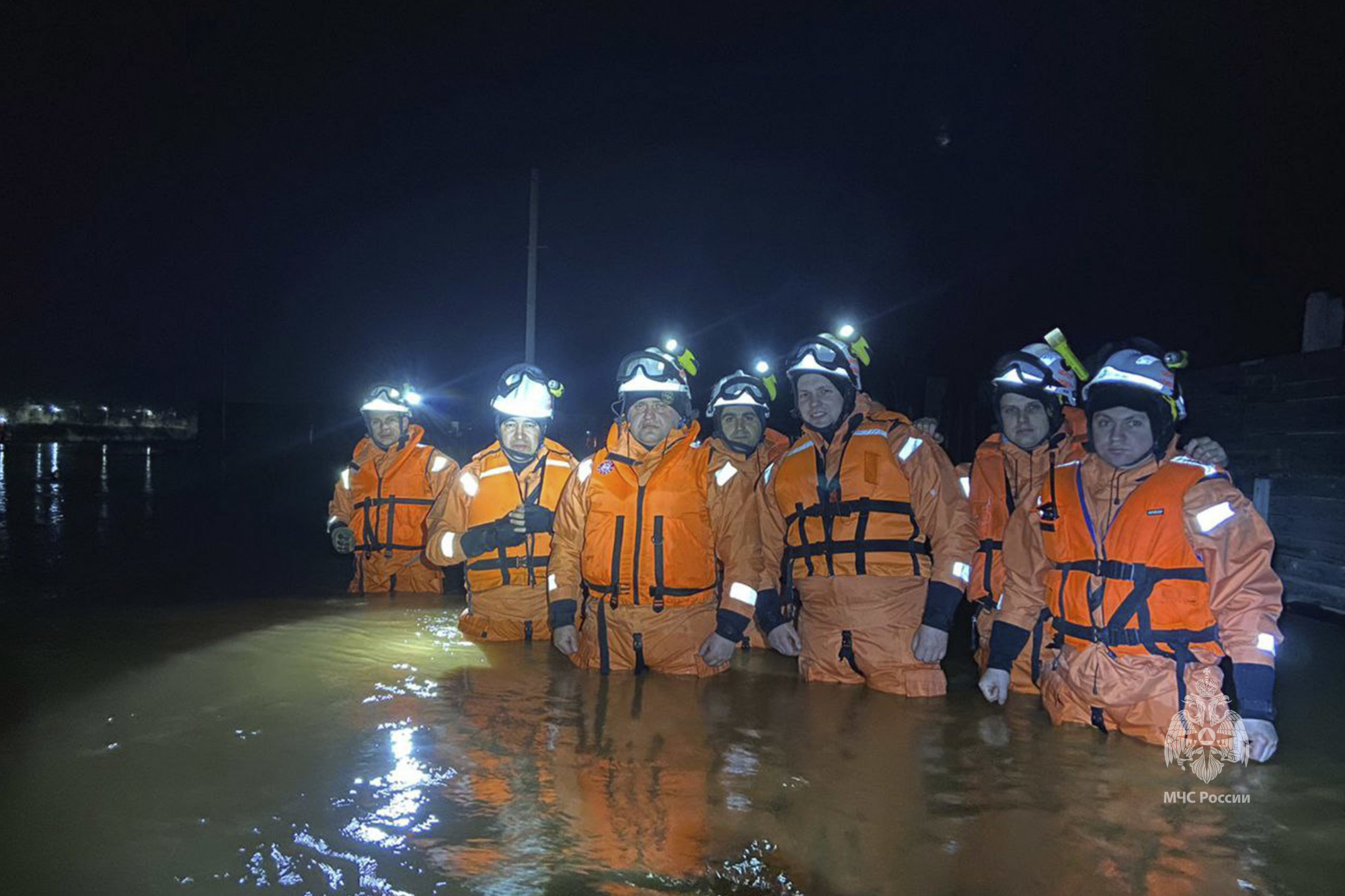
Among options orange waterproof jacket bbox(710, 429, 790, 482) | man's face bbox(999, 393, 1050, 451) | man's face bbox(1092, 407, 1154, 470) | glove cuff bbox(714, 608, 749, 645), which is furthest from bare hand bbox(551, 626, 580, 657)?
man's face bbox(1092, 407, 1154, 470)

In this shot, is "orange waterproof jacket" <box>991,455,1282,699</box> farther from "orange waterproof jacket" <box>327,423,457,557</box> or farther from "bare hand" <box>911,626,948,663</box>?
"orange waterproof jacket" <box>327,423,457,557</box>

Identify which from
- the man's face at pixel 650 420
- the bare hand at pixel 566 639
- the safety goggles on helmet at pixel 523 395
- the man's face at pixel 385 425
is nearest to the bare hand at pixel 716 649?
the bare hand at pixel 566 639

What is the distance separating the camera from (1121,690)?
4.05m

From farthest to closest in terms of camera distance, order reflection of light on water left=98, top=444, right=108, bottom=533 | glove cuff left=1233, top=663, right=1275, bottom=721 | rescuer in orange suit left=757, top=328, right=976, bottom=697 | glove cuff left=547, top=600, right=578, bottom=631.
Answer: reflection of light on water left=98, top=444, right=108, bottom=533
glove cuff left=547, top=600, right=578, bottom=631
rescuer in orange suit left=757, top=328, right=976, bottom=697
glove cuff left=1233, top=663, right=1275, bottom=721

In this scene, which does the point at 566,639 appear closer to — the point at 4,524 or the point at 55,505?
the point at 4,524

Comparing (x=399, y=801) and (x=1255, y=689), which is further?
(x=1255, y=689)

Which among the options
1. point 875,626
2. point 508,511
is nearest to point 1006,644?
point 875,626

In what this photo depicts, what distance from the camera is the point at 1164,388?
4059 millimetres

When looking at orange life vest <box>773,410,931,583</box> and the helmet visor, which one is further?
the helmet visor

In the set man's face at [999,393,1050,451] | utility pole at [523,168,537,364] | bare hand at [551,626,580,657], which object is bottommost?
bare hand at [551,626,580,657]

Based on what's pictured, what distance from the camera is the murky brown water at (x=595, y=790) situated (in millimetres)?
2895

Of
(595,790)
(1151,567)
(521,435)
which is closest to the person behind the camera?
A: (595,790)

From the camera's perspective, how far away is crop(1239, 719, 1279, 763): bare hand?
12.0 ft

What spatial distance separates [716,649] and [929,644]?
119cm
